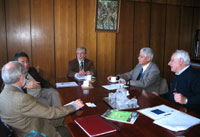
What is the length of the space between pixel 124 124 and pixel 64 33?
374 centimetres

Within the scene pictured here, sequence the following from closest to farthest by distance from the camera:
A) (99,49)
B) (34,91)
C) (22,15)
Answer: (34,91), (22,15), (99,49)

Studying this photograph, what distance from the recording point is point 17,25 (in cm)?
429

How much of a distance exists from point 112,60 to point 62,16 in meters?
1.86

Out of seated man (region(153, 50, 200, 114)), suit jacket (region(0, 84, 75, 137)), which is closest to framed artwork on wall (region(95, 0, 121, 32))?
seated man (region(153, 50, 200, 114))

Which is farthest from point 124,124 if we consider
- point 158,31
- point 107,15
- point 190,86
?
point 158,31

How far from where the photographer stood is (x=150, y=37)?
222 inches

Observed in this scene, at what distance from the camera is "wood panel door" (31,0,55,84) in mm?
4406

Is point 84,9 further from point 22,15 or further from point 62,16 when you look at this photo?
point 22,15

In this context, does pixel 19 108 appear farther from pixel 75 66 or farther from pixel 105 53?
pixel 105 53

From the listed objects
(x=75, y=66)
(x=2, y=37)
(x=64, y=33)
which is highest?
(x=64, y=33)

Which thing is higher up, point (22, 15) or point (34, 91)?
point (22, 15)

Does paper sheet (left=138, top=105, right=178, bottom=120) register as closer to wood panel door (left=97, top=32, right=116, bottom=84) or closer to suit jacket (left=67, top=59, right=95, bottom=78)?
suit jacket (left=67, top=59, right=95, bottom=78)

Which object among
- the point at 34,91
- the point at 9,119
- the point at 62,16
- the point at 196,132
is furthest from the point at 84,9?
the point at 196,132

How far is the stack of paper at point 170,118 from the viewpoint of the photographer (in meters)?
1.37
